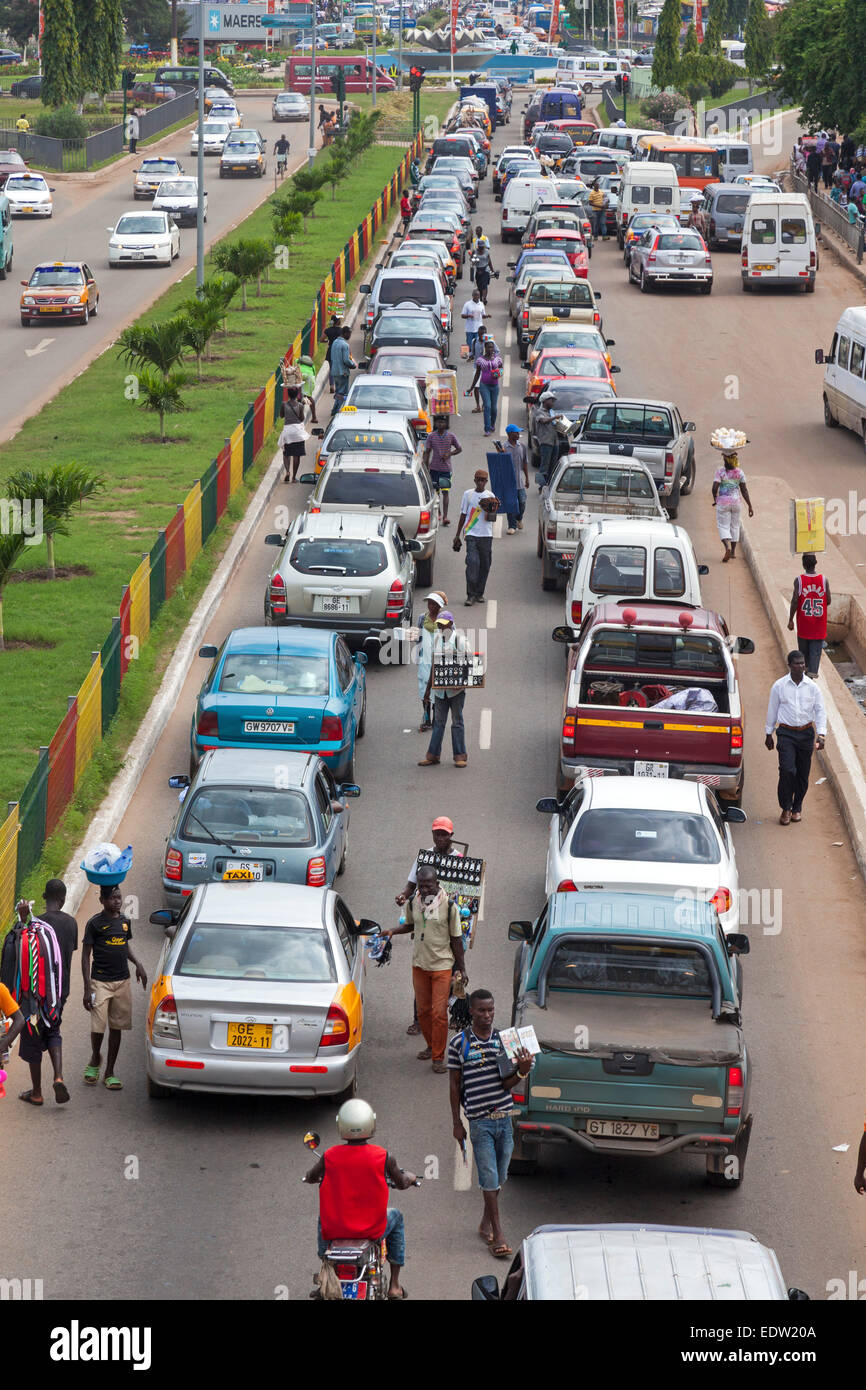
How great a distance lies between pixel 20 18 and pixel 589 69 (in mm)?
36391

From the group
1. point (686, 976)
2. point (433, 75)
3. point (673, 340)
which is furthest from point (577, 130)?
point (686, 976)

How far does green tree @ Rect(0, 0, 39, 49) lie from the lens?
12094cm

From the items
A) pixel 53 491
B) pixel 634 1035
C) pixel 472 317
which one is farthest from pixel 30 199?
pixel 634 1035

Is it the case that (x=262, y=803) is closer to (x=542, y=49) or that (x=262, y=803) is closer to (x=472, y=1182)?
(x=472, y=1182)

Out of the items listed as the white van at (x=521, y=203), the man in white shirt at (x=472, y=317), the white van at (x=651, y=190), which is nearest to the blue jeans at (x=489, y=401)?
the man in white shirt at (x=472, y=317)

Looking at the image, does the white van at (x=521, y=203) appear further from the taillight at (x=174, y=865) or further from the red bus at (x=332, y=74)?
the red bus at (x=332, y=74)

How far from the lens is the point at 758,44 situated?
98188mm

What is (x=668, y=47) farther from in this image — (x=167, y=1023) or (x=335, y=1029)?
(x=167, y=1023)

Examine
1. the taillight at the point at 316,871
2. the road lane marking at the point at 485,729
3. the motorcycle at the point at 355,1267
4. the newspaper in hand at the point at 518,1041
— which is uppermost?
the newspaper in hand at the point at 518,1041

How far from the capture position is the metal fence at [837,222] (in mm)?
54134

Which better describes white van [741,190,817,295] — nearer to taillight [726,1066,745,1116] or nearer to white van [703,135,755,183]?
white van [703,135,755,183]

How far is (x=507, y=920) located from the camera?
1541 cm

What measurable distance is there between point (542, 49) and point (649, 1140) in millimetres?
156397

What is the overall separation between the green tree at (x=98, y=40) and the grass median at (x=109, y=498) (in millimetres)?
40845
